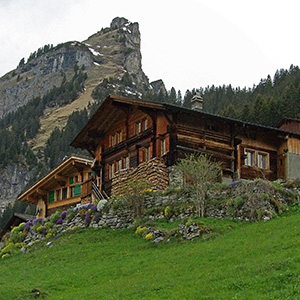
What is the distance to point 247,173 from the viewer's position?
49.2 metres

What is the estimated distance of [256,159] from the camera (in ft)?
165

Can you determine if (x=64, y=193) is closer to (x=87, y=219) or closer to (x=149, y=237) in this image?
(x=87, y=219)

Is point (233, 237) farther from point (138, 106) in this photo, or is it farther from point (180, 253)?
point (138, 106)

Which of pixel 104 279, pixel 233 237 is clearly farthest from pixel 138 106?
pixel 104 279

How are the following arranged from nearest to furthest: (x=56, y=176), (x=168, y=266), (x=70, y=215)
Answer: (x=168, y=266) → (x=70, y=215) → (x=56, y=176)

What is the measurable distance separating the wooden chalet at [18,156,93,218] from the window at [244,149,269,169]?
13515mm

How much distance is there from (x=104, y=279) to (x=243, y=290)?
7.95 meters

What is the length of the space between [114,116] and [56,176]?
10.1 m

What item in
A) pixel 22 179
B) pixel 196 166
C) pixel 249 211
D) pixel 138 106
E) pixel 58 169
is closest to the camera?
pixel 249 211

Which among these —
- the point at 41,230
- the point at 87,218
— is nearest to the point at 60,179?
the point at 41,230

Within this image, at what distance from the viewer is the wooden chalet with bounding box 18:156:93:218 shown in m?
58.0

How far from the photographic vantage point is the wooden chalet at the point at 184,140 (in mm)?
46750

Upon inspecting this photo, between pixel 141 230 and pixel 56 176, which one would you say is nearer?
pixel 141 230

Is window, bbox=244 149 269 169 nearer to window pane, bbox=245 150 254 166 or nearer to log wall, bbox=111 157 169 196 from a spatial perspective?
window pane, bbox=245 150 254 166
